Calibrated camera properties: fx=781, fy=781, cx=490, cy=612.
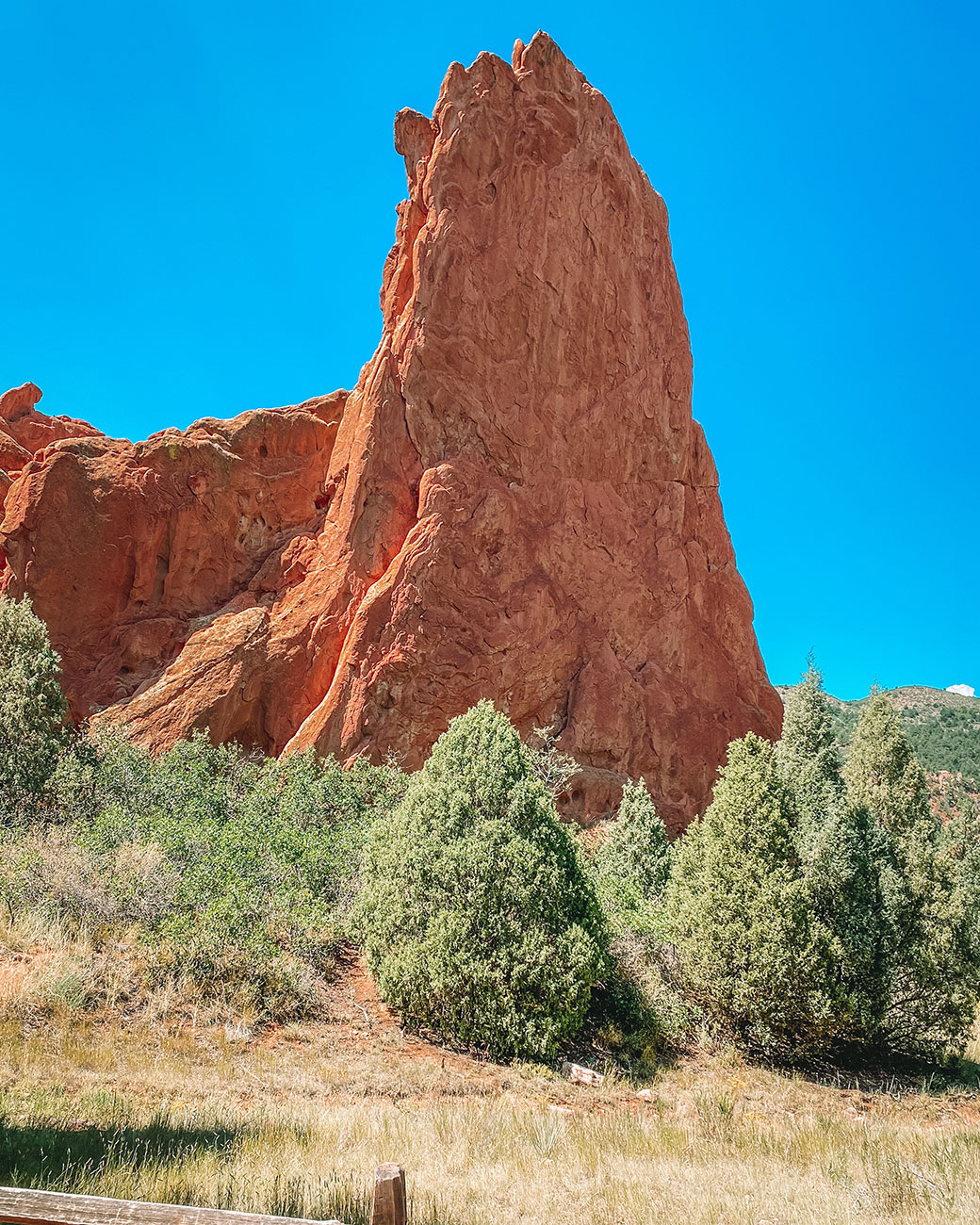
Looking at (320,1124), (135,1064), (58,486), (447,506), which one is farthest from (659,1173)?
(58,486)

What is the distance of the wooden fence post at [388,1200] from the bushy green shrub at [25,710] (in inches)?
582

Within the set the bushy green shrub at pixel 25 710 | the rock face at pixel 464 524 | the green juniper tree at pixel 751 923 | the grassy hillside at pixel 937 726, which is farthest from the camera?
the grassy hillside at pixel 937 726

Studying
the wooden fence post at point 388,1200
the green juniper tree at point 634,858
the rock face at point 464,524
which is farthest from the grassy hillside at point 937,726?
the wooden fence post at point 388,1200

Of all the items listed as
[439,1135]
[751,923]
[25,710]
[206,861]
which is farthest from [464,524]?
[439,1135]

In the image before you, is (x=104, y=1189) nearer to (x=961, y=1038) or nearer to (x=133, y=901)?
(x=133, y=901)

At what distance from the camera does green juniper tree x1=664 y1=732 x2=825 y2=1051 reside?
37.0ft

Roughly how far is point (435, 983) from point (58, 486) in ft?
74.6

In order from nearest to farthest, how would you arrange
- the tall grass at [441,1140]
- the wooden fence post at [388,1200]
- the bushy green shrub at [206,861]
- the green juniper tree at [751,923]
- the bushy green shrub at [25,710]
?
the wooden fence post at [388,1200]
the tall grass at [441,1140]
the bushy green shrub at [206,861]
the green juniper tree at [751,923]
the bushy green shrub at [25,710]

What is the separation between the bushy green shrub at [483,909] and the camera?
32.7 ft

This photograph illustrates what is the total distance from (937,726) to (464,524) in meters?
73.3

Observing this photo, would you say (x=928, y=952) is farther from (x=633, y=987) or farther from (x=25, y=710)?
(x=25, y=710)

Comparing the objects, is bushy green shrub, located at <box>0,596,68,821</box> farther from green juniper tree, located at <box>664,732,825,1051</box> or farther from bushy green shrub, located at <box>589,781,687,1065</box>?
green juniper tree, located at <box>664,732,825,1051</box>

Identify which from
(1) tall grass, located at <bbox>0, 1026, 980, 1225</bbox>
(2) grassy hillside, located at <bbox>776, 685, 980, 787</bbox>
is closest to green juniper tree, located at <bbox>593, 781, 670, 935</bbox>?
(1) tall grass, located at <bbox>0, 1026, 980, 1225</bbox>

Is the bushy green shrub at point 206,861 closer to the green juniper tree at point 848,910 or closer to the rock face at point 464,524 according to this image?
the rock face at point 464,524
